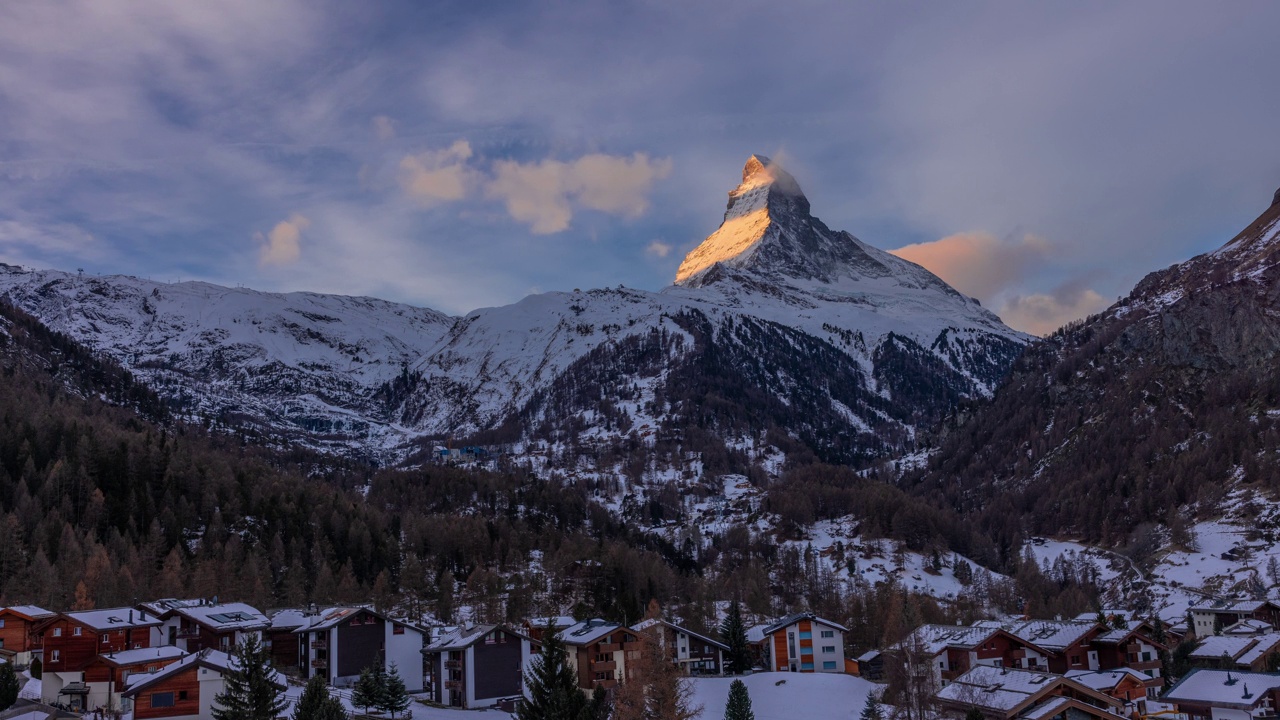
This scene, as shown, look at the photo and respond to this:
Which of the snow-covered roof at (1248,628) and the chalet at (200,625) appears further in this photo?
the snow-covered roof at (1248,628)

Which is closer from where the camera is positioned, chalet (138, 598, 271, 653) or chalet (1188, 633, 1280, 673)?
chalet (1188, 633, 1280, 673)

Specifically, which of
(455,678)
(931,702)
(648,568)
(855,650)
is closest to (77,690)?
(455,678)

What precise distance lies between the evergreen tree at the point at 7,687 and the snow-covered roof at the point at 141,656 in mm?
9085

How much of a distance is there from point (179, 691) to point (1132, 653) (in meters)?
77.6

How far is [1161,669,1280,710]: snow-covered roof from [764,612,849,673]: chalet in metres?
39.2

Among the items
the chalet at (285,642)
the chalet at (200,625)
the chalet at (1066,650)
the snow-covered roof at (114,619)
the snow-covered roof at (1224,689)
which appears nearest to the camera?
the snow-covered roof at (1224,689)

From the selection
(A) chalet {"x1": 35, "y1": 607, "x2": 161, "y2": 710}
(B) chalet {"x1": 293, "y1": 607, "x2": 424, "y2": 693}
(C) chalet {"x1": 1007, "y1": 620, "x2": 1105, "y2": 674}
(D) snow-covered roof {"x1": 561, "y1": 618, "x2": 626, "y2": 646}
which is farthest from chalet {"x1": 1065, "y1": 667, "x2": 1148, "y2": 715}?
(A) chalet {"x1": 35, "y1": 607, "x2": 161, "y2": 710}

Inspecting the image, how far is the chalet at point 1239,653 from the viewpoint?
91000 millimetres

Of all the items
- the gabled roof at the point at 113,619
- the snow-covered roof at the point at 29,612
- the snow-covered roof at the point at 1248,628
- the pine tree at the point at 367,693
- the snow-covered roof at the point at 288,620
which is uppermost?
the snow-covered roof at the point at 29,612

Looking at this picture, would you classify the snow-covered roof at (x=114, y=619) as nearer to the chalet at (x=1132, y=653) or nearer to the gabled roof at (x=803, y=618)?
the gabled roof at (x=803, y=618)

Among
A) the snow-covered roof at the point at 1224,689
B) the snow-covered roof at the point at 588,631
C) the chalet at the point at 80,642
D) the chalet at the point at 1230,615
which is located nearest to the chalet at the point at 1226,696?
the snow-covered roof at the point at 1224,689

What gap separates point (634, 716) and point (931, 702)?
→ 69.2 feet

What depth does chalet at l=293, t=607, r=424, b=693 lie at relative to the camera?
325ft

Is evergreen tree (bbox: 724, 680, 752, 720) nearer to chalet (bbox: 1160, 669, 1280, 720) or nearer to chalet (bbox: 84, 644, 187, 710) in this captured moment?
chalet (bbox: 1160, 669, 1280, 720)
